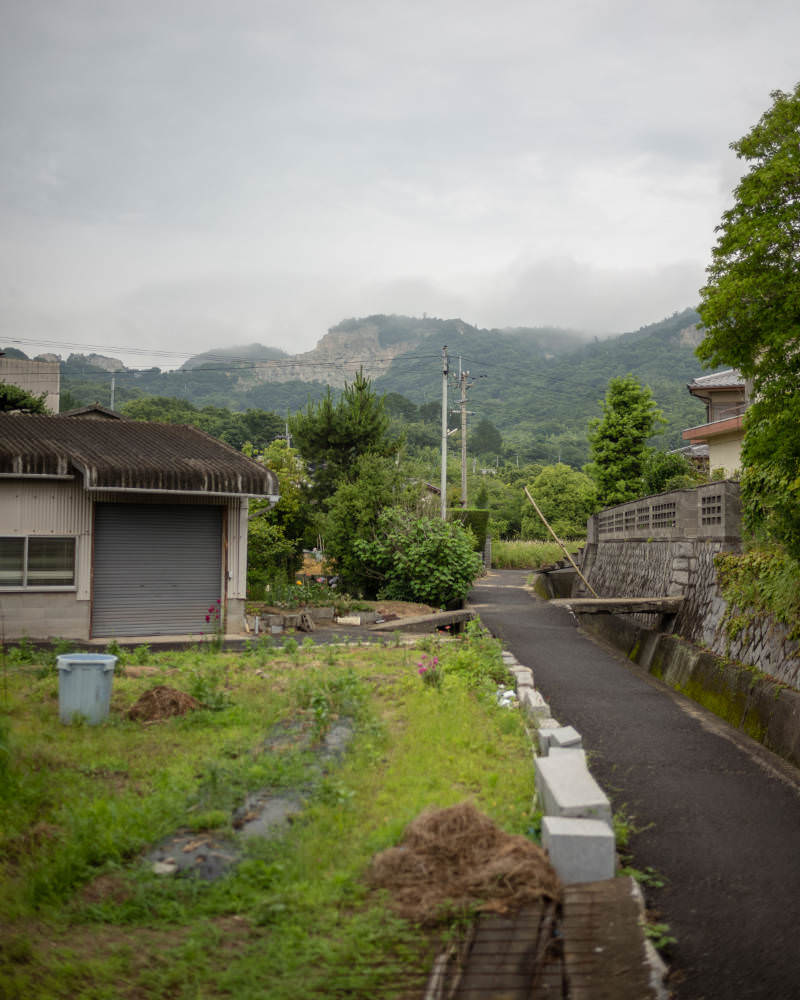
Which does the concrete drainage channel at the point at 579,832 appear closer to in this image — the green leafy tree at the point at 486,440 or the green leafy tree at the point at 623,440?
the green leafy tree at the point at 623,440

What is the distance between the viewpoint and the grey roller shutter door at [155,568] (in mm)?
16578

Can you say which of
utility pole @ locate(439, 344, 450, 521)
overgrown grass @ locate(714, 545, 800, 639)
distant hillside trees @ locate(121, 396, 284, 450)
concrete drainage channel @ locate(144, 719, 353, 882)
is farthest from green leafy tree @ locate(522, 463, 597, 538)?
concrete drainage channel @ locate(144, 719, 353, 882)

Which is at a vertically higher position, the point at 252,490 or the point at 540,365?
the point at 540,365

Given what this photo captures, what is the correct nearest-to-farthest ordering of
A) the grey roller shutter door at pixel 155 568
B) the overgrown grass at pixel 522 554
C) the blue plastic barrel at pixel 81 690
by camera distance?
the blue plastic barrel at pixel 81 690
the grey roller shutter door at pixel 155 568
the overgrown grass at pixel 522 554

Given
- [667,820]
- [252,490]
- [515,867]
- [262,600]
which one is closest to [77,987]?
[515,867]

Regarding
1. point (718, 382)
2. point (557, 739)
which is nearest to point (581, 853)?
point (557, 739)

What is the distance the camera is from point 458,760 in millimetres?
6801

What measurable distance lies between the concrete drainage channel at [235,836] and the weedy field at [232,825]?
0.03 m

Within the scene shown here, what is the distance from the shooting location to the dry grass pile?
14.1 feet

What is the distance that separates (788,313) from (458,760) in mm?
5677

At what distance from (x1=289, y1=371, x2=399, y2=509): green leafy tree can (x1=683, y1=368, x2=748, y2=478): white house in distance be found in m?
11.8

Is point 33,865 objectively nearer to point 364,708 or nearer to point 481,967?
point 481,967

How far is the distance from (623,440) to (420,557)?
12.8 metres

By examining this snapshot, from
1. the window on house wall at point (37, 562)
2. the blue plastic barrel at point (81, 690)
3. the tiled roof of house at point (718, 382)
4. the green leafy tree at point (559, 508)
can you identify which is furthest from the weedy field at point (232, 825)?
the green leafy tree at point (559, 508)
